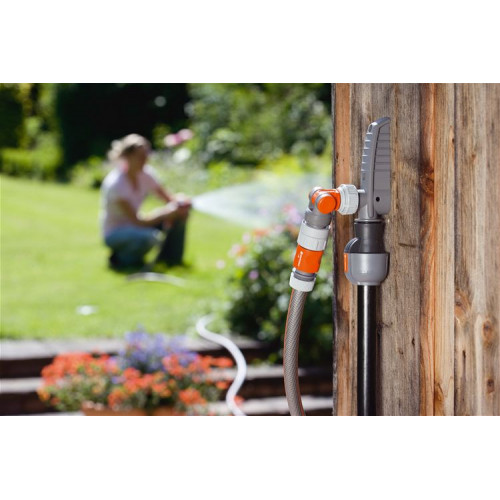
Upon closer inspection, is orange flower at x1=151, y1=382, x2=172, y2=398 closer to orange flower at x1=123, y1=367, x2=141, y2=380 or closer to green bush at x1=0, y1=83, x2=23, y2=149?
orange flower at x1=123, y1=367, x2=141, y2=380

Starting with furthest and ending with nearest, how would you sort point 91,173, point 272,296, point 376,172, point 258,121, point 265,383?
point 91,173 → point 258,121 → point 272,296 → point 265,383 → point 376,172

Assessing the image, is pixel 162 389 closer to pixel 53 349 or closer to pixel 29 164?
pixel 53 349

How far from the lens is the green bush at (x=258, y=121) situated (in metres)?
7.10

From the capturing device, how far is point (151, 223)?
5543 millimetres

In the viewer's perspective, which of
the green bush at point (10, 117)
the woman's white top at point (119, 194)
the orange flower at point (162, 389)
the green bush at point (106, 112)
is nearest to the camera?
the orange flower at point (162, 389)

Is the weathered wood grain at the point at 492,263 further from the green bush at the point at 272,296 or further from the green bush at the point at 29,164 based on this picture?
the green bush at the point at 29,164

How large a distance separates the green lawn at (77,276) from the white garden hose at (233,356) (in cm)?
23

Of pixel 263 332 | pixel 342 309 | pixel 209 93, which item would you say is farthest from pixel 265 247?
pixel 209 93

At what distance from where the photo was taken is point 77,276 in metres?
5.70

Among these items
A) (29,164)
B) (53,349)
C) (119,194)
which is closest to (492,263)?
(53,349)

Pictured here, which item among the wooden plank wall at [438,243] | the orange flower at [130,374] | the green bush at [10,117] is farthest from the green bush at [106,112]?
the wooden plank wall at [438,243]

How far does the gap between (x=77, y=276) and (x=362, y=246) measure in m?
4.57

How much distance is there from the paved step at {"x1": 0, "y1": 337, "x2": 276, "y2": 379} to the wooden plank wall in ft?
8.68
